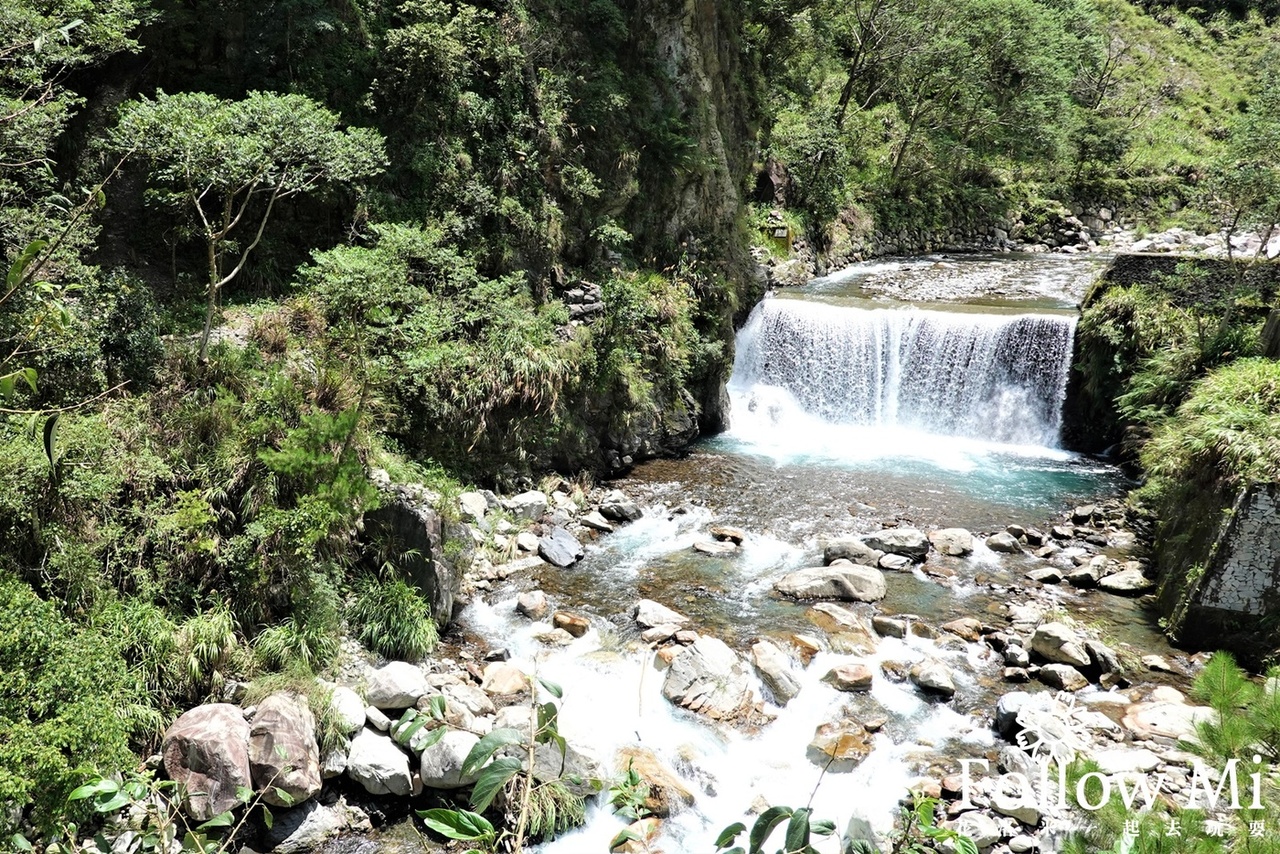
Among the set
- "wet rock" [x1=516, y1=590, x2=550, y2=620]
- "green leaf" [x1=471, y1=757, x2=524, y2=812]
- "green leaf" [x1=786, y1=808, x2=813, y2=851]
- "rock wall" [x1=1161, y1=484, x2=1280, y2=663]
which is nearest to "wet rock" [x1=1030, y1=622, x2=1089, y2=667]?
"rock wall" [x1=1161, y1=484, x2=1280, y2=663]

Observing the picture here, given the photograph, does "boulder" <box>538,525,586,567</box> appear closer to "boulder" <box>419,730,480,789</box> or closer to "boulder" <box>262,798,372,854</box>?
"boulder" <box>419,730,480,789</box>

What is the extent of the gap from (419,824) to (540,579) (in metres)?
3.97

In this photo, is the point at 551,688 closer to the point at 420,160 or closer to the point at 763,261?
the point at 420,160

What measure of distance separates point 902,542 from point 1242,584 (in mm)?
3974

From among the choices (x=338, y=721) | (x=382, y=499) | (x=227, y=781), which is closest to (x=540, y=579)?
(x=382, y=499)

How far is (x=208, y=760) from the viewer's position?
6148mm

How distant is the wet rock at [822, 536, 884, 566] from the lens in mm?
11062

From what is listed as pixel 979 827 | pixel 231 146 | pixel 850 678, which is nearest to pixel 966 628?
pixel 850 678

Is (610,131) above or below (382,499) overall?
above

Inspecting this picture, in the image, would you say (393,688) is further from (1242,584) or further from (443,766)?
(1242,584)

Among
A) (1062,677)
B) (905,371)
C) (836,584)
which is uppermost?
(905,371)

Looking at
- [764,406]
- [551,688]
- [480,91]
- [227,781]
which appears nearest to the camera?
[551,688]

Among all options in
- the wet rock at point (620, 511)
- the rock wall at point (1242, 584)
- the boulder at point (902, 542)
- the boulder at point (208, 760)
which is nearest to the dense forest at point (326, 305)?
the boulder at point (208, 760)

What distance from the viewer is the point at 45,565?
6660 millimetres
